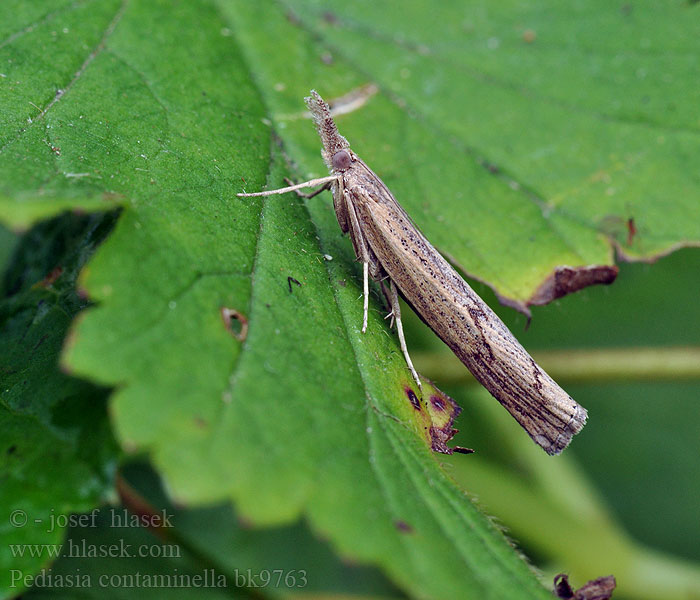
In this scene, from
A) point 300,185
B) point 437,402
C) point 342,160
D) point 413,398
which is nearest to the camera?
point 413,398

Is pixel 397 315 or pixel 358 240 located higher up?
pixel 358 240

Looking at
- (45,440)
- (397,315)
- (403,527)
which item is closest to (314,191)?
(397,315)

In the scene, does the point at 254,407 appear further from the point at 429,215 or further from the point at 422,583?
the point at 429,215

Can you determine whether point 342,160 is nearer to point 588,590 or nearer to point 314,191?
point 314,191

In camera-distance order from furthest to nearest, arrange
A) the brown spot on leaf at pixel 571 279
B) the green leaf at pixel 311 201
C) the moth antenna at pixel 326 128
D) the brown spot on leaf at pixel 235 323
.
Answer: the brown spot on leaf at pixel 571 279 → the moth antenna at pixel 326 128 → the brown spot on leaf at pixel 235 323 → the green leaf at pixel 311 201

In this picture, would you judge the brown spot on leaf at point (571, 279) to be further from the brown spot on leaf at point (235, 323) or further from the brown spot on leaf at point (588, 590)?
the brown spot on leaf at point (235, 323)
